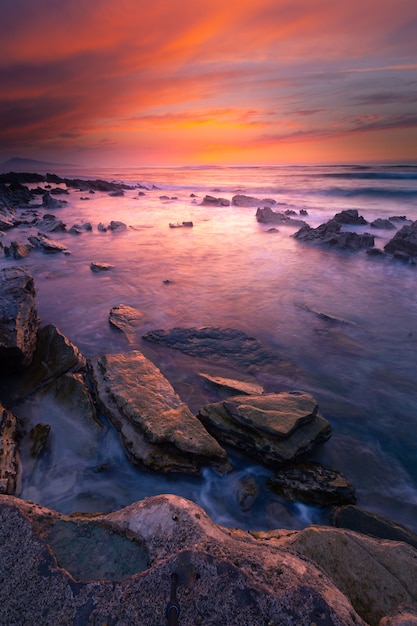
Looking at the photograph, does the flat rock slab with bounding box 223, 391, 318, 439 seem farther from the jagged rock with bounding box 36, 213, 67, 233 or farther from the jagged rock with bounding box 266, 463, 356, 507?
the jagged rock with bounding box 36, 213, 67, 233

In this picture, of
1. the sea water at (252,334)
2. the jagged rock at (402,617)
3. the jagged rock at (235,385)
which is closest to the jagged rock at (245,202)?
the sea water at (252,334)

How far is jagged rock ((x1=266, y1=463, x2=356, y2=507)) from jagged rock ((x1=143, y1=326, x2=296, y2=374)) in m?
2.22

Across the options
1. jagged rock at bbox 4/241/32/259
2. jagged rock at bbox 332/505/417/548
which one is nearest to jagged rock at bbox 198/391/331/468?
jagged rock at bbox 332/505/417/548

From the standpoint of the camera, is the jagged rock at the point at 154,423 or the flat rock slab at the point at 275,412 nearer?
the jagged rock at the point at 154,423

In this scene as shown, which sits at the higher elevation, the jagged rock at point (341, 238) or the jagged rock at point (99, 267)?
the jagged rock at point (341, 238)

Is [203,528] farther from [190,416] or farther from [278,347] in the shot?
[278,347]

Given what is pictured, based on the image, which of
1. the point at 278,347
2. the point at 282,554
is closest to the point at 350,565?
the point at 282,554

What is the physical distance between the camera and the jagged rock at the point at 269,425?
3771 mm

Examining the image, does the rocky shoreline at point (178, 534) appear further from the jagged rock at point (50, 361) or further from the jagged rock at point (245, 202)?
the jagged rock at point (245, 202)

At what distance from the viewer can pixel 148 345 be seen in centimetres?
638

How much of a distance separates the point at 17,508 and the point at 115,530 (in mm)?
708

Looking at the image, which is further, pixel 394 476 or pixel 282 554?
pixel 394 476

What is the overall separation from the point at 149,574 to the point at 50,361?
393 centimetres

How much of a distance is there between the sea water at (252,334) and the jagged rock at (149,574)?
1296 millimetres
